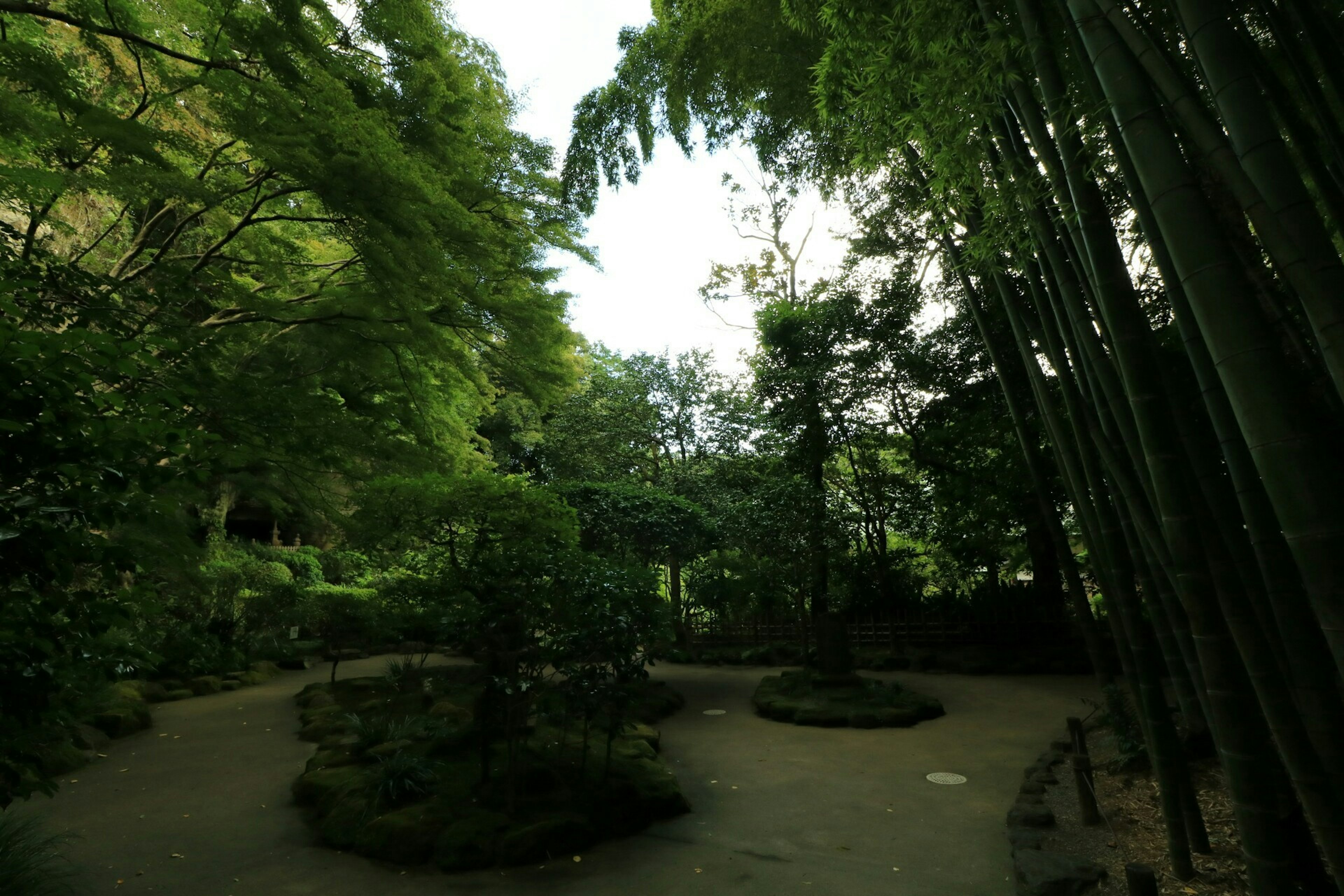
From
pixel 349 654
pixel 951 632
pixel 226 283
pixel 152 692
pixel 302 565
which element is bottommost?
pixel 152 692

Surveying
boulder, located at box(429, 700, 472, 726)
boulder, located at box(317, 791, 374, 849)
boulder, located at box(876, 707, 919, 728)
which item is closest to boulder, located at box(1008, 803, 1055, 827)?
boulder, located at box(876, 707, 919, 728)

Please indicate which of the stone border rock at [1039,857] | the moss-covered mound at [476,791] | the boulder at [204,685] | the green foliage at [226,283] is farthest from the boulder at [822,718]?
the boulder at [204,685]

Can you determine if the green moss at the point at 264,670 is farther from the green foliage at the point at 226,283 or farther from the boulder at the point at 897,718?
the boulder at the point at 897,718

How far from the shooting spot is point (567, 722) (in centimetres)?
506

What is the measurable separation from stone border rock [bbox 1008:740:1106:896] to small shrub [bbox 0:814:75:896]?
443 centimetres

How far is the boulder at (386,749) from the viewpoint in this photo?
513cm

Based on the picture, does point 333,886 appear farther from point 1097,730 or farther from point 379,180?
point 1097,730

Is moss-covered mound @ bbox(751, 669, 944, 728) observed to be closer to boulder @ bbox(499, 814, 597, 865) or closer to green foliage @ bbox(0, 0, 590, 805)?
boulder @ bbox(499, 814, 597, 865)

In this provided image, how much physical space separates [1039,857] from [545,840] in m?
2.57

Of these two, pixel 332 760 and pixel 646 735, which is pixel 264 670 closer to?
pixel 332 760

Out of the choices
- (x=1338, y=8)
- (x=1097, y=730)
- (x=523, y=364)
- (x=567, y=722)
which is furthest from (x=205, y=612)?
(x=1338, y=8)

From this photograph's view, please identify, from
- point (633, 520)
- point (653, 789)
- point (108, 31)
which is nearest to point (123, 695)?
point (633, 520)

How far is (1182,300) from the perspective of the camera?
5.98 feet

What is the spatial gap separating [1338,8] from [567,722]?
19.0ft
